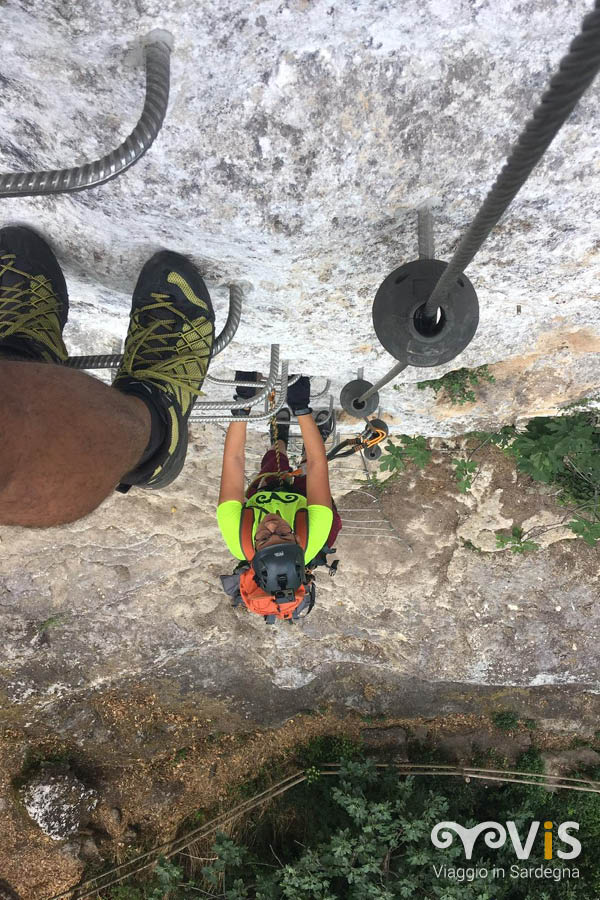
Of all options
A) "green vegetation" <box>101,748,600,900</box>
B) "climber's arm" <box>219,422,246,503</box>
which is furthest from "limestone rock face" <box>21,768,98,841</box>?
"climber's arm" <box>219,422,246,503</box>

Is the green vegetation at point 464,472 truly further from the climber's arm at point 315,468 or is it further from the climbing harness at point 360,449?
the climber's arm at point 315,468

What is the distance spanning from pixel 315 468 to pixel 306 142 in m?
1.59

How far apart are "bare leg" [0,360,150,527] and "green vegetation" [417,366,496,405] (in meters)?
2.14

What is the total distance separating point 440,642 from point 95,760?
10.9 ft

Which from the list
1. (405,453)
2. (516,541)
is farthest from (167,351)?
(516,541)

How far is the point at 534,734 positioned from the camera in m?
4.83

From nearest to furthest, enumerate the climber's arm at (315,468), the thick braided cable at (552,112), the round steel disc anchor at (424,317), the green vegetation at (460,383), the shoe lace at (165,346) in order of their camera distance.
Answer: the thick braided cable at (552,112) → the round steel disc anchor at (424,317) → the shoe lace at (165,346) → the climber's arm at (315,468) → the green vegetation at (460,383)

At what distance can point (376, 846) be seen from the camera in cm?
406

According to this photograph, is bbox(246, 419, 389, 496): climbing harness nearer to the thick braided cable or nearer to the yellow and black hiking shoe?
the yellow and black hiking shoe

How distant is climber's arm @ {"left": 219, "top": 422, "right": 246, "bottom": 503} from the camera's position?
259 cm

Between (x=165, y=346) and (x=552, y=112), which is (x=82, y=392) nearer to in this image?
(x=165, y=346)

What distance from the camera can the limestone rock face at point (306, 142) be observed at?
3.54 feet

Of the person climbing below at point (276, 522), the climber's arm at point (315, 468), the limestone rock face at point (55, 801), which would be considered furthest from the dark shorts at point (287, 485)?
the limestone rock face at point (55, 801)

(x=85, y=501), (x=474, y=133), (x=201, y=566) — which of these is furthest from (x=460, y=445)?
(x=85, y=501)
